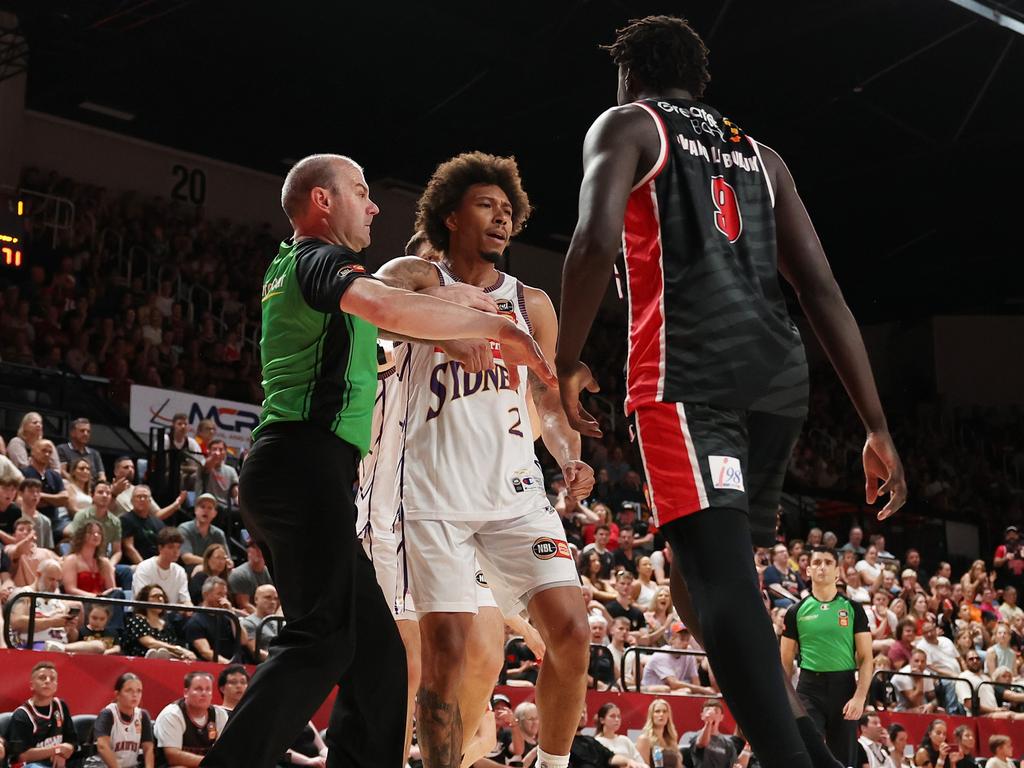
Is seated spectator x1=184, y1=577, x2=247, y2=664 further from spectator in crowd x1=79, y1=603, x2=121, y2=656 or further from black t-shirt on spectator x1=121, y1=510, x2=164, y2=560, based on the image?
black t-shirt on spectator x1=121, y1=510, x2=164, y2=560

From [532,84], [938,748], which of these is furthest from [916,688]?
[532,84]

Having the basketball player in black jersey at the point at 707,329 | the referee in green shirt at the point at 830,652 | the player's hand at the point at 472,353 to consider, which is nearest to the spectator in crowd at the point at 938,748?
the referee in green shirt at the point at 830,652

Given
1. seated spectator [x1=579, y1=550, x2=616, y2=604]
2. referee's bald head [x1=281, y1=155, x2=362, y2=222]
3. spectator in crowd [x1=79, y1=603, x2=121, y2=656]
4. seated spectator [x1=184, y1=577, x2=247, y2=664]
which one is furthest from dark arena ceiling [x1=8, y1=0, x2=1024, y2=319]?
referee's bald head [x1=281, y1=155, x2=362, y2=222]

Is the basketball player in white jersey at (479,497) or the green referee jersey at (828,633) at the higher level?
the basketball player in white jersey at (479,497)

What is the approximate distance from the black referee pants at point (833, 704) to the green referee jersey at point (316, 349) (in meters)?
8.17

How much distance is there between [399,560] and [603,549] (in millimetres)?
10525

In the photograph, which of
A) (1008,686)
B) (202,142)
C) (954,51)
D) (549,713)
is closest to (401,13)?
(202,142)

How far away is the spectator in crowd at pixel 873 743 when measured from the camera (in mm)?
13164

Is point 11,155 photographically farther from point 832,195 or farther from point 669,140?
point 669,140

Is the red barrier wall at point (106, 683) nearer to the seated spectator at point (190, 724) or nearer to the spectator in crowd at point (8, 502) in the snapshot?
the seated spectator at point (190, 724)

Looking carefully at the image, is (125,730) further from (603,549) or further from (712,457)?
(603,549)

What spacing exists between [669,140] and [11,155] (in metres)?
20.1

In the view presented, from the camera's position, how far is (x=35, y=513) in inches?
434

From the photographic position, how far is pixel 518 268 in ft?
93.9
